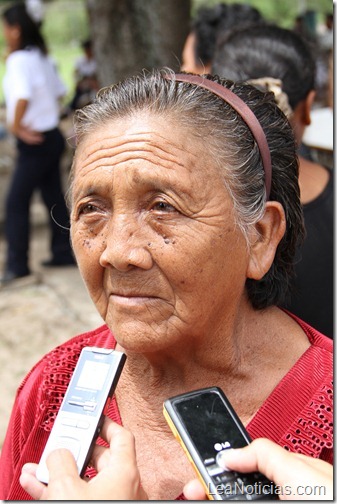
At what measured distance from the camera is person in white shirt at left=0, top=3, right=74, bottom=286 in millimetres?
5996

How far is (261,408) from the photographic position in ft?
5.85

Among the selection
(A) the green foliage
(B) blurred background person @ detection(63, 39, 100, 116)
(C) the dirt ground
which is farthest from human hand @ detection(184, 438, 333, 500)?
(A) the green foliage

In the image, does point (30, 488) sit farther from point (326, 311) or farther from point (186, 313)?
point (326, 311)

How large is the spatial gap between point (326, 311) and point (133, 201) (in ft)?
4.32

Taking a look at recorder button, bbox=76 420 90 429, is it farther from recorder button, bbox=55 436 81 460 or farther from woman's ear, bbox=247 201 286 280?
woman's ear, bbox=247 201 286 280

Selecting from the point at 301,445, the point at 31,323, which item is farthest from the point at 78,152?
the point at 31,323

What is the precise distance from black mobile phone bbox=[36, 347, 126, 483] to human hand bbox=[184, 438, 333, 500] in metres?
0.33

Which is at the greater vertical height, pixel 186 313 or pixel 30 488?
pixel 186 313

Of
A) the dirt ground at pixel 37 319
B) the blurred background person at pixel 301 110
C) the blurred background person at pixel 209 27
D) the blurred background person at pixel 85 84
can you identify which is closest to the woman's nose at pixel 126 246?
the blurred background person at pixel 301 110

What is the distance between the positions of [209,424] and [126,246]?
0.49 m

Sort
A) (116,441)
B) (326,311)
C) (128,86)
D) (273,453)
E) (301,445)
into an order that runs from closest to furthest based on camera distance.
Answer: (273,453), (116,441), (301,445), (128,86), (326,311)

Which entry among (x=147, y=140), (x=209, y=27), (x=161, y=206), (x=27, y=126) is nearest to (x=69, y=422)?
(x=161, y=206)

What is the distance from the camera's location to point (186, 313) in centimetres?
172

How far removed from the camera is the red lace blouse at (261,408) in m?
1.71
